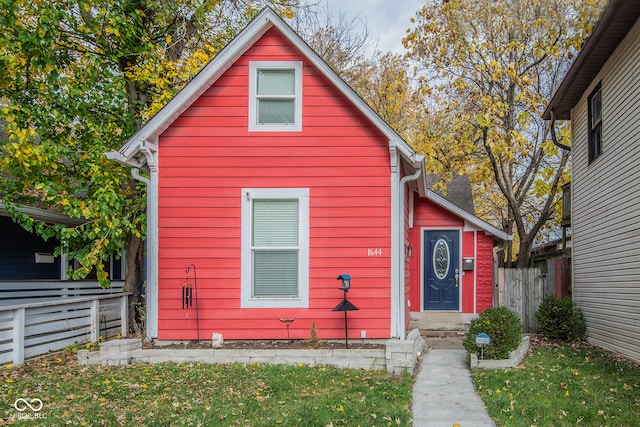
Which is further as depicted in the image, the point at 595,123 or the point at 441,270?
the point at 441,270

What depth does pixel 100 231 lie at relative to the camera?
10.3 m

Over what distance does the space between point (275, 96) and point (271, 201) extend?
169cm

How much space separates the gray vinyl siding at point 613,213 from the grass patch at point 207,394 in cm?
393

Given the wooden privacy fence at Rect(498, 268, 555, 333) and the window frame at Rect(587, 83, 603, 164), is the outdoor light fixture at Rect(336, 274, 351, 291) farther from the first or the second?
the window frame at Rect(587, 83, 603, 164)

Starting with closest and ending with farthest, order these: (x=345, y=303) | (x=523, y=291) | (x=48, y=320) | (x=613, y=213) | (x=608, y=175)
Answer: (x=345, y=303)
(x=48, y=320)
(x=613, y=213)
(x=608, y=175)
(x=523, y=291)

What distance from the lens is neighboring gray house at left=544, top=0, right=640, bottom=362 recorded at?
8.03 metres

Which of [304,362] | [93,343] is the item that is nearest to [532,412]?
[304,362]

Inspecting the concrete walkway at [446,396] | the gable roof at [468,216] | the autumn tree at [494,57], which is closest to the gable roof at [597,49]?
the autumn tree at [494,57]

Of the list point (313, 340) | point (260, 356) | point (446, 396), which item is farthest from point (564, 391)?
point (260, 356)

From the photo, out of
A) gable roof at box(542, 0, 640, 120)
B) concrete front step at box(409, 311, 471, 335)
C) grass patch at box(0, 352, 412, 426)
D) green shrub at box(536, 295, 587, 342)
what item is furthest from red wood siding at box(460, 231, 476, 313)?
grass patch at box(0, 352, 412, 426)

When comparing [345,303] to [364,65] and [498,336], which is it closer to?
[498,336]

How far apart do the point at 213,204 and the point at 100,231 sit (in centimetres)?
296

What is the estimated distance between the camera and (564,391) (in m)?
6.30

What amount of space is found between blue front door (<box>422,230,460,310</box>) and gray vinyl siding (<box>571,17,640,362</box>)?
272 centimetres
